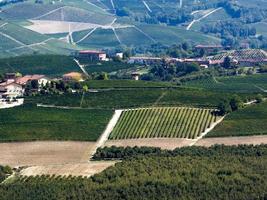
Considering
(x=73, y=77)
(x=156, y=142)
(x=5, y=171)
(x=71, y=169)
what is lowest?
(x=73, y=77)

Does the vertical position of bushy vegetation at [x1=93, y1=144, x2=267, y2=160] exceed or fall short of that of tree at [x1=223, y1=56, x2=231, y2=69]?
it exceeds it

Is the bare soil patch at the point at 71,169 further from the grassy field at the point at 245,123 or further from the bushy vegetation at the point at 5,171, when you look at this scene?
the grassy field at the point at 245,123

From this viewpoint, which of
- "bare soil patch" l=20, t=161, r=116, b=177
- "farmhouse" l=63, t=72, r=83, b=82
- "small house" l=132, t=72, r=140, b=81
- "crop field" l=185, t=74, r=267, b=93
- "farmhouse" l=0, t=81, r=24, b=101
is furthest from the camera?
"small house" l=132, t=72, r=140, b=81

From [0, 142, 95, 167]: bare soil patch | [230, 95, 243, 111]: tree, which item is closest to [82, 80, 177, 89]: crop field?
[230, 95, 243, 111]: tree

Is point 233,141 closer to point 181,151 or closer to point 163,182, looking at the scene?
point 181,151

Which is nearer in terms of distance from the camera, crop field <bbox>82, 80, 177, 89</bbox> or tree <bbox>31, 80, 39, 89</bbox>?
crop field <bbox>82, 80, 177, 89</bbox>

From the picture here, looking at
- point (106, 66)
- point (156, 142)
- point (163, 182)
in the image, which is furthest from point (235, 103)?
point (106, 66)

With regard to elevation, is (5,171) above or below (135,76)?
above

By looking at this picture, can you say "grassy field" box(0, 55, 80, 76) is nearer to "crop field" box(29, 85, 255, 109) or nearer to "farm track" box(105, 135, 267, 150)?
"crop field" box(29, 85, 255, 109)

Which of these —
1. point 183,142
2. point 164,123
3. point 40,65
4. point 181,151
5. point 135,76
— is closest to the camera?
point 181,151
